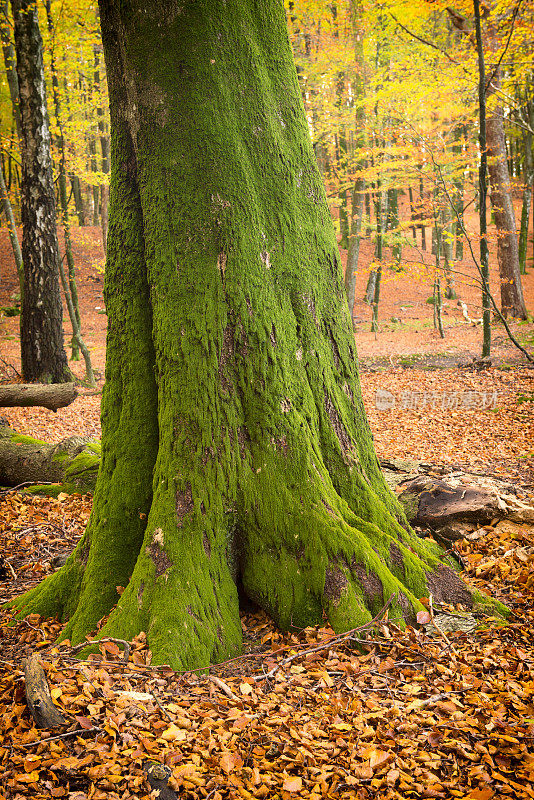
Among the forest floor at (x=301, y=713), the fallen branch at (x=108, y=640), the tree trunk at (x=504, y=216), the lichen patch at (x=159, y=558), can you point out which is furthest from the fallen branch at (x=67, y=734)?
the tree trunk at (x=504, y=216)

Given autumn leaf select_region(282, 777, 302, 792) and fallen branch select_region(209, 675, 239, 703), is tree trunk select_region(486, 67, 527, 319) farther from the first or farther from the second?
autumn leaf select_region(282, 777, 302, 792)

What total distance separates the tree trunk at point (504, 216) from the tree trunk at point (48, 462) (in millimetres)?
11742

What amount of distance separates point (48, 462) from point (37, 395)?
90 centimetres

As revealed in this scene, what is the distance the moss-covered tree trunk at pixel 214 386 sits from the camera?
8.92ft

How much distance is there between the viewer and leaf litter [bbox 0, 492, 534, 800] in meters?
1.72

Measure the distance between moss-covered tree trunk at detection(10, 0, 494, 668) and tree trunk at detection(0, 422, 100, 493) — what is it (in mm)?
2550

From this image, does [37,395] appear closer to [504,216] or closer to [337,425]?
[337,425]

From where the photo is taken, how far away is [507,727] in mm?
1970

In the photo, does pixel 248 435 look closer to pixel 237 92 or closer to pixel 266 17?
pixel 237 92

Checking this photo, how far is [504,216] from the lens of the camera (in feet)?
47.1

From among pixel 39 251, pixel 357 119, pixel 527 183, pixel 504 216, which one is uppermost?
pixel 357 119

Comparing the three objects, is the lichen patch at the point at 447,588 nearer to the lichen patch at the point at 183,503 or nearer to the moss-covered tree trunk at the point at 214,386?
the moss-covered tree trunk at the point at 214,386

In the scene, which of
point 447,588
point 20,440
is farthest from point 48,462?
point 447,588

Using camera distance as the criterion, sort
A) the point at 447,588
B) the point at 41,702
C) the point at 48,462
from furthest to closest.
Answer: the point at 48,462, the point at 447,588, the point at 41,702
